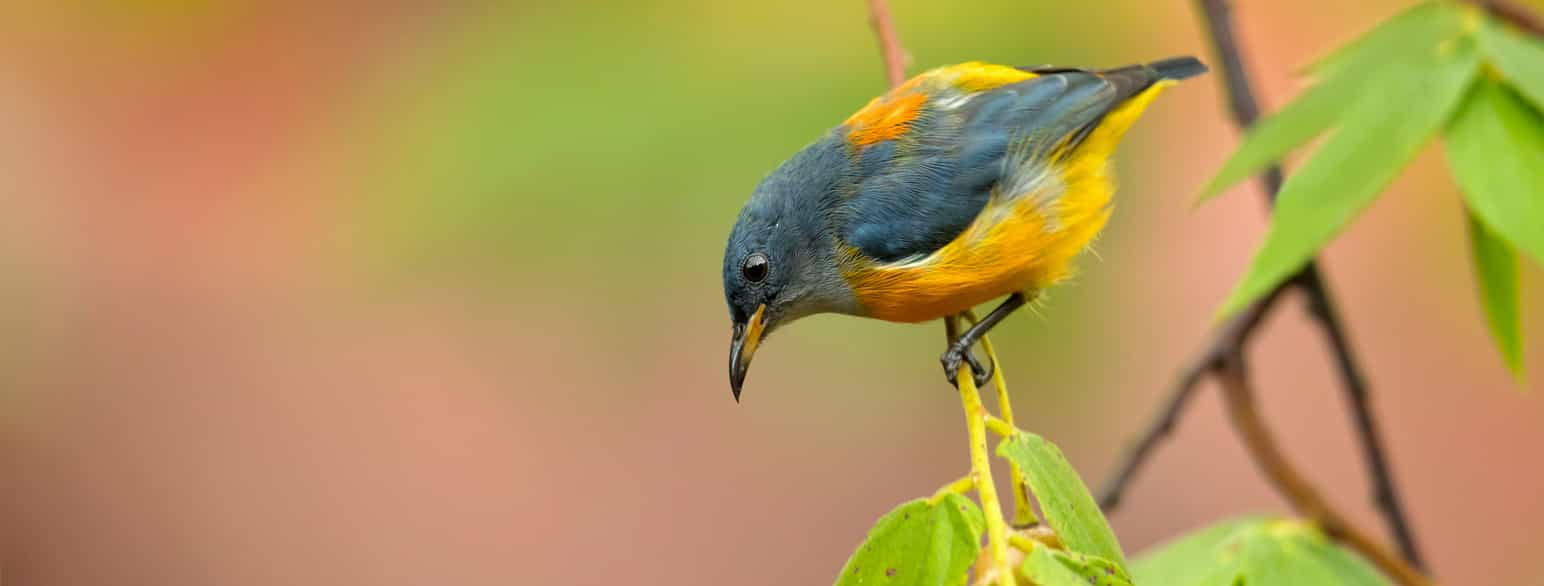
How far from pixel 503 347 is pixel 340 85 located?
1.21 m

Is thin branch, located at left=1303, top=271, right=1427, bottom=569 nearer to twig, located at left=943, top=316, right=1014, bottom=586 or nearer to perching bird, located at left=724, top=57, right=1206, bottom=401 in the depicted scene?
perching bird, located at left=724, top=57, right=1206, bottom=401

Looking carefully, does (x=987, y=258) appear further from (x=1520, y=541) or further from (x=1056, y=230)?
(x=1520, y=541)

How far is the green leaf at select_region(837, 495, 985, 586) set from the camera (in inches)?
43.5

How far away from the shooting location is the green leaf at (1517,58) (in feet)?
4.79

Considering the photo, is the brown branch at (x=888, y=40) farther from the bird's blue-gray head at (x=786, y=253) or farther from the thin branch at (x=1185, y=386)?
the thin branch at (x=1185, y=386)

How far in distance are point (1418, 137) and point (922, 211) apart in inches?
24.3

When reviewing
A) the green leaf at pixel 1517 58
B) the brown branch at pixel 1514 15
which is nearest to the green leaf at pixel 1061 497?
the green leaf at pixel 1517 58

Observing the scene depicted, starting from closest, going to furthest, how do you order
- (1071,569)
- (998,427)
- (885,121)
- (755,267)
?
(1071,569) < (998,427) < (755,267) < (885,121)

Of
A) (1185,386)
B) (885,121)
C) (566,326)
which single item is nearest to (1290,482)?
(1185,386)

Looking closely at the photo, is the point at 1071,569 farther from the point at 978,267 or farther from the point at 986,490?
the point at 978,267

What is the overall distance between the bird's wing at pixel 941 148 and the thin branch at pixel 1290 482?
0.45 m

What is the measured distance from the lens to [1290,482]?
183cm

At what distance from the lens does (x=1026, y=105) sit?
74.8 inches

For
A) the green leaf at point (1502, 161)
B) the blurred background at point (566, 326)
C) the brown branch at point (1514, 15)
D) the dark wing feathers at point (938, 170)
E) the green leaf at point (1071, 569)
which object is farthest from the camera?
the blurred background at point (566, 326)
